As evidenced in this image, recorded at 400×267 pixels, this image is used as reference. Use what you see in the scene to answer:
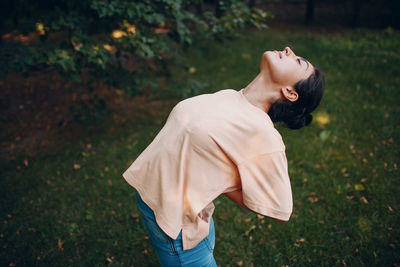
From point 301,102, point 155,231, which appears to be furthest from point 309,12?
point 155,231

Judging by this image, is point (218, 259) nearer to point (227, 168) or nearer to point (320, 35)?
point (227, 168)

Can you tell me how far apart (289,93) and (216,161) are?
21.6 inches

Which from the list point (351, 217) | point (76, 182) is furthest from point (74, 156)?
point (351, 217)

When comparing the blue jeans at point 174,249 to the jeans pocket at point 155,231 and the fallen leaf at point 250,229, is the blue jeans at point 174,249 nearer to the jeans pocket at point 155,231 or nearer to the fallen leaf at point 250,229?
the jeans pocket at point 155,231

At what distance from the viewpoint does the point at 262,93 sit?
4.88 feet

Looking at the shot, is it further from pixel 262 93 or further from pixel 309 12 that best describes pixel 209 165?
pixel 309 12

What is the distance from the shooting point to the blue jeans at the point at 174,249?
1.41 m

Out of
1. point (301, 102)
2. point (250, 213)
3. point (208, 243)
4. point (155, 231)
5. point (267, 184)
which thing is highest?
point (301, 102)

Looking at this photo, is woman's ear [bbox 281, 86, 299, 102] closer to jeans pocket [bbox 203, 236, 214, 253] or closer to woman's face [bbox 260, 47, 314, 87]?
woman's face [bbox 260, 47, 314, 87]

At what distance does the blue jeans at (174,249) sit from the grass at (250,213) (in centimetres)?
131

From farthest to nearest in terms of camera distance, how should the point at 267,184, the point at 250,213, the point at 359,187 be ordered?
the point at 359,187, the point at 250,213, the point at 267,184

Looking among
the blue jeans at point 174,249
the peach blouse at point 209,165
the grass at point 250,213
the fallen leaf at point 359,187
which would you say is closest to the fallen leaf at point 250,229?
the grass at point 250,213

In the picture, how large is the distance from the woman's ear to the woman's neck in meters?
0.03

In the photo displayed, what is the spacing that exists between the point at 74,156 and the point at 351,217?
3.64 metres
